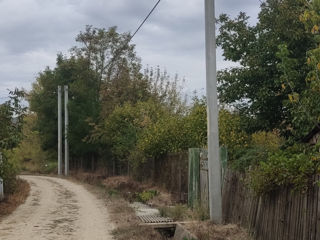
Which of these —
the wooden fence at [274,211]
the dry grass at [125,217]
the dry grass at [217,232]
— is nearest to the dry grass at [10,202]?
the dry grass at [125,217]

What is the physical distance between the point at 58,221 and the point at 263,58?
825cm

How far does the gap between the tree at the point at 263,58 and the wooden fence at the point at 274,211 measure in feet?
14.1

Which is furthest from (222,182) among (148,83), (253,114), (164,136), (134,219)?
(148,83)

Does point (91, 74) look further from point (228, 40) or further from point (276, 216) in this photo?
point (276, 216)

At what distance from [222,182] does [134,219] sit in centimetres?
335

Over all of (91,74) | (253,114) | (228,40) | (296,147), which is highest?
(91,74)

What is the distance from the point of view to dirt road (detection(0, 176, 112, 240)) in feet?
38.3

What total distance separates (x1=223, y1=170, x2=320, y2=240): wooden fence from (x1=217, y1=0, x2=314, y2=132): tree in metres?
4.29

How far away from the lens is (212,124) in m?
10.6

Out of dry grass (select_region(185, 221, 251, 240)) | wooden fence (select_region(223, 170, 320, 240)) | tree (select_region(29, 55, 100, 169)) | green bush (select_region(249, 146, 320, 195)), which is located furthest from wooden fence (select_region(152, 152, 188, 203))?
tree (select_region(29, 55, 100, 169))

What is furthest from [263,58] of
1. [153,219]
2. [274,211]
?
[274,211]

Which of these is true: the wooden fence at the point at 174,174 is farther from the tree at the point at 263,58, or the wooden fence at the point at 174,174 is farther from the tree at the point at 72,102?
the tree at the point at 72,102

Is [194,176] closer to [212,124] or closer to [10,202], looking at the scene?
[212,124]

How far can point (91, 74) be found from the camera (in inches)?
1731
